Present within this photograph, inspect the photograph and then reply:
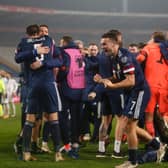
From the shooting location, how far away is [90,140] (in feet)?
33.9

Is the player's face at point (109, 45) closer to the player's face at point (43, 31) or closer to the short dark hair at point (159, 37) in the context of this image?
the player's face at point (43, 31)

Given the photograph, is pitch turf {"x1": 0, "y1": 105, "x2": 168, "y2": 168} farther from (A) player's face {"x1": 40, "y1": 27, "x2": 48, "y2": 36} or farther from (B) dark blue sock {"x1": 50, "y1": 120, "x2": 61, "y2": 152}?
(A) player's face {"x1": 40, "y1": 27, "x2": 48, "y2": 36}

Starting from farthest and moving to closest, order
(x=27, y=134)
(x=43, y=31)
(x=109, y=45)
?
1. (x=43, y=31)
2. (x=27, y=134)
3. (x=109, y=45)

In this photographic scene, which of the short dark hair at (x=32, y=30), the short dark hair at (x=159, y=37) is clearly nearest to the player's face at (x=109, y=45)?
the short dark hair at (x=32, y=30)

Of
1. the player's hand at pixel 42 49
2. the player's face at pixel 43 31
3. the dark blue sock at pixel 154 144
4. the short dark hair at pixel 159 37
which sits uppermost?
the player's face at pixel 43 31

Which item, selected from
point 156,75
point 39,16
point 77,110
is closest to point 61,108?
point 77,110

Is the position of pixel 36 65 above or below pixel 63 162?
above

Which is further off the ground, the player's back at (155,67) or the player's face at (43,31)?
the player's face at (43,31)

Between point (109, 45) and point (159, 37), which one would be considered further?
point (159, 37)

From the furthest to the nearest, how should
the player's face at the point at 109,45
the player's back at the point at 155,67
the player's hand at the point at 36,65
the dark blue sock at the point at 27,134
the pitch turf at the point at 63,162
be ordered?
the player's back at the point at 155,67
the dark blue sock at the point at 27,134
the player's hand at the point at 36,65
the pitch turf at the point at 63,162
the player's face at the point at 109,45

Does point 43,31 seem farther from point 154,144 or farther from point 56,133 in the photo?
point 154,144

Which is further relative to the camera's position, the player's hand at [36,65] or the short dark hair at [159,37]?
the short dark hair at [159,37]

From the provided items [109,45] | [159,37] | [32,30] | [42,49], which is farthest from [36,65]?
[159,37]

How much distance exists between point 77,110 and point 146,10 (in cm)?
3078
